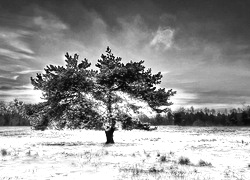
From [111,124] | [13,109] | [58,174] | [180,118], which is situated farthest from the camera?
[13,109]

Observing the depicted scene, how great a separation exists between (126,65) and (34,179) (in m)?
16.5

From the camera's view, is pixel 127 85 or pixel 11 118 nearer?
pixel 127 85

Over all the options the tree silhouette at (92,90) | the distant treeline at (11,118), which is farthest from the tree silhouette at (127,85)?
the distant treeline at (11,118)

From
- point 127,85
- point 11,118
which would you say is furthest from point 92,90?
point 11,118

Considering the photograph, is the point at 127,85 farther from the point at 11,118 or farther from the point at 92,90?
the point at 11,118

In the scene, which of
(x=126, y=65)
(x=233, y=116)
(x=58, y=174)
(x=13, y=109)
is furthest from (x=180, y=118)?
(x=58, y=174)

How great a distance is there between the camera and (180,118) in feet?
526

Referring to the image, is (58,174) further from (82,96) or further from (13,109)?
(13,109)

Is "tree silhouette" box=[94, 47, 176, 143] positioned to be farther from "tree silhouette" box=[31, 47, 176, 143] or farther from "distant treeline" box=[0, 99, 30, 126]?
"distant treeline" box=[0, 99, 30, 126]

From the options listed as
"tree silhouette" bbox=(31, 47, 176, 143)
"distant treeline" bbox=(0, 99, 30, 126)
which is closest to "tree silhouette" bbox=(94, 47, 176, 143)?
"tree silhouette" bbox=(31, 47, 176, 143)

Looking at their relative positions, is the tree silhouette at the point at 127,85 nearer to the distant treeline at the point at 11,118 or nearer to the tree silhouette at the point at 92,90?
the tree silhouette at the point at 92,90

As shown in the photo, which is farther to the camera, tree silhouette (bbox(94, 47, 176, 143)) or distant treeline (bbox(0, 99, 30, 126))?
distant treeline (bbox(0, 99, 30, 126))

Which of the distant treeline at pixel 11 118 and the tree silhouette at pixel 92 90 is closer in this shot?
the tree silhouette at pixel 92 90

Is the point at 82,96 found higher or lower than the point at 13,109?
lower
